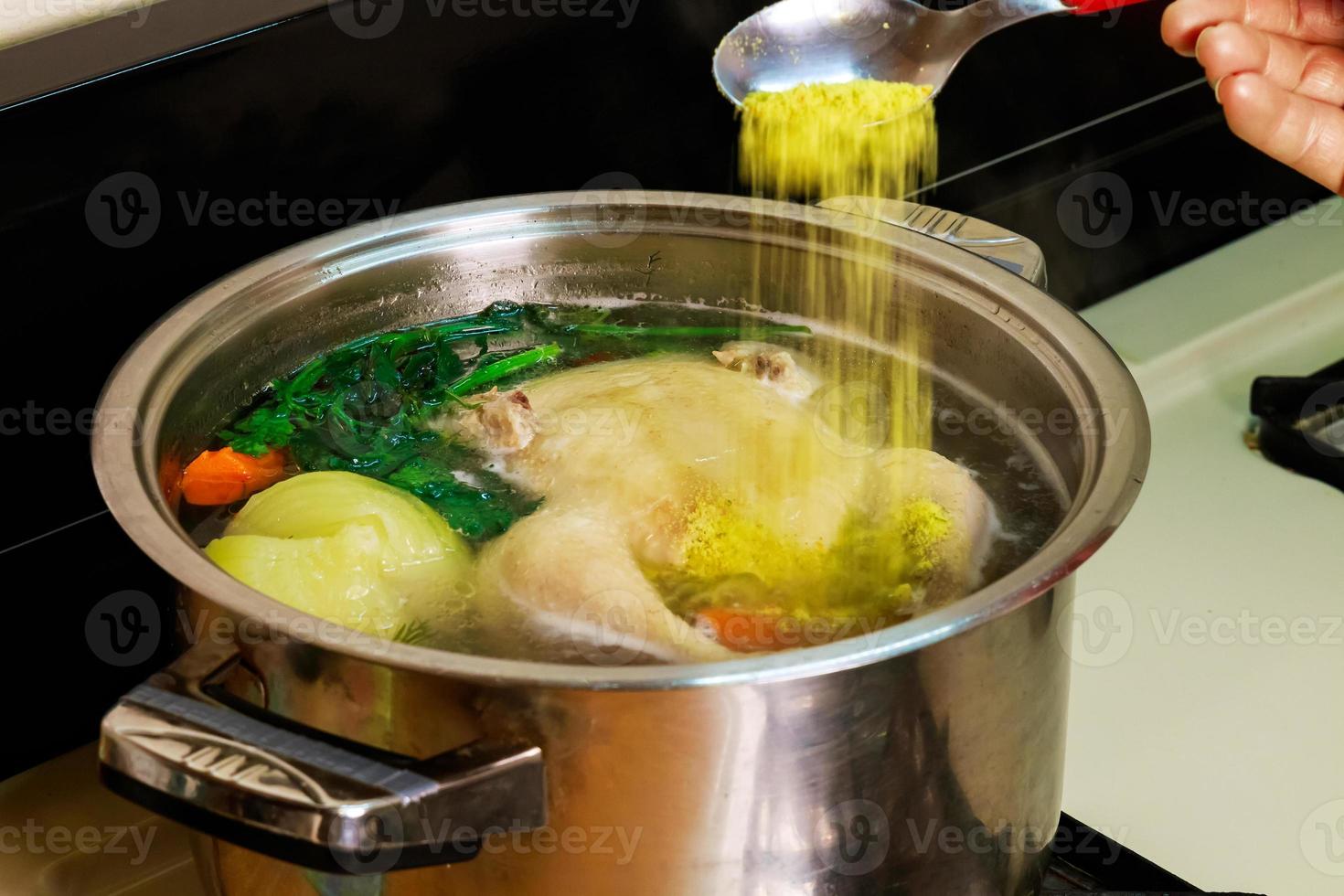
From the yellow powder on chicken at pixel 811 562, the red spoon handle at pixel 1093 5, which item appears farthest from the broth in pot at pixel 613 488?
the red spoon handle at pixel 1093 5

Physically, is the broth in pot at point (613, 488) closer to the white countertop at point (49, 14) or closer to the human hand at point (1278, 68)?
the white countertop at point (49, 14)

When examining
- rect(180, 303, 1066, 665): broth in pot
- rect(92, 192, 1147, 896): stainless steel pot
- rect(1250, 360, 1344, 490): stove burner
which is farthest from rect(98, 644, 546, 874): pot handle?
rect(1250, 360, 1344, 490): stove burner

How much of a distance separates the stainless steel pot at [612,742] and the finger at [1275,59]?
22.0 inches

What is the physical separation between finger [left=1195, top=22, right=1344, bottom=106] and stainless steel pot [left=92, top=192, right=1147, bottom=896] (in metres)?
0.56

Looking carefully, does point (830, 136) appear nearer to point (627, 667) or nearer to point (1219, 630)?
Result: point (1219, 630)

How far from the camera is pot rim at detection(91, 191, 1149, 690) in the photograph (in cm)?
72

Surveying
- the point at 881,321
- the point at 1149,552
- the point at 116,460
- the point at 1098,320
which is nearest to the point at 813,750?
the point at 116,460

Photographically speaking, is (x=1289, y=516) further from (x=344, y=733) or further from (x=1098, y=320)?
(x=344, y=733)

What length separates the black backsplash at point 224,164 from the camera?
4.00 feet

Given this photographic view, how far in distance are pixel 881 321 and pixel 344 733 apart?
2.22 ft

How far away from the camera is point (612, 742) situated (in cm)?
75

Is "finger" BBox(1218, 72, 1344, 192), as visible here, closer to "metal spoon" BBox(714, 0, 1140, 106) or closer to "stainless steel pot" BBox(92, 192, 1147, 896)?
"metal spoon" BBox(714, 0, 1140, 106)

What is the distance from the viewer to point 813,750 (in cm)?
78

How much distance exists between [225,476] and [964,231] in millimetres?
684
